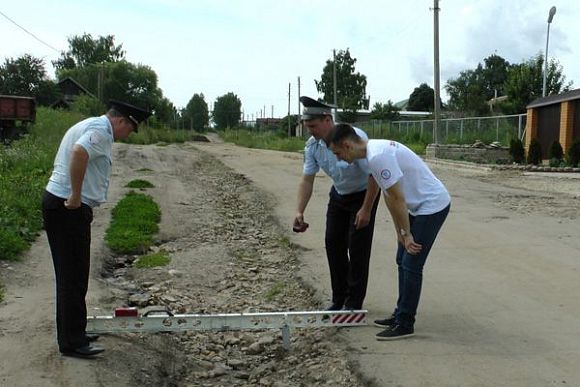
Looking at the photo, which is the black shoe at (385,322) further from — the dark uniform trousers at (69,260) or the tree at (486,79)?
the tree at (486,79)

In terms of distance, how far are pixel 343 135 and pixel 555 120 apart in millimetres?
22842

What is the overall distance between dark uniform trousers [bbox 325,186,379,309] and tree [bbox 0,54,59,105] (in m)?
63.2

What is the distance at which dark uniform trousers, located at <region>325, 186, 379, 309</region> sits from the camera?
548 centimetres

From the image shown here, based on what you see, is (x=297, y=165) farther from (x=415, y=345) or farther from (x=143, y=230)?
(x=415, y=345)

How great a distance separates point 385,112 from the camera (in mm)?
62031

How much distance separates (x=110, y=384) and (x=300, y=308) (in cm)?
264

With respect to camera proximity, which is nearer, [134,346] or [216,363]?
[134,346]

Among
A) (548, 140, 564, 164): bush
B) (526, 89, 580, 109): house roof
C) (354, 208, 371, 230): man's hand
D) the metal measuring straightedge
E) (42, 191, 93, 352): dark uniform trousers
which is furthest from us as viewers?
(526, 89, 580, 109): house roof

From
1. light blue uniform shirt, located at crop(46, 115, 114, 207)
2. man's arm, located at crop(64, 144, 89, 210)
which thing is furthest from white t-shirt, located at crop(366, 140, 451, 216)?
man's arm, located at crop(64, 144, 89, 210)

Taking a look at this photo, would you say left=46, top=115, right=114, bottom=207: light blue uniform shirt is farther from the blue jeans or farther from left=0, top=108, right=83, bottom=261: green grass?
left=0, top=108, right=83, bottom=261: green grass

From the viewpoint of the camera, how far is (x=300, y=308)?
21.7 ft

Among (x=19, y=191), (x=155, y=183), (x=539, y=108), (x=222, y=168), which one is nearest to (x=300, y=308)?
(x=19, y=191)

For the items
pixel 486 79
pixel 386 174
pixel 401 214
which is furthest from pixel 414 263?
pixel 486 79

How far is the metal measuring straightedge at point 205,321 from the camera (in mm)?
5004
